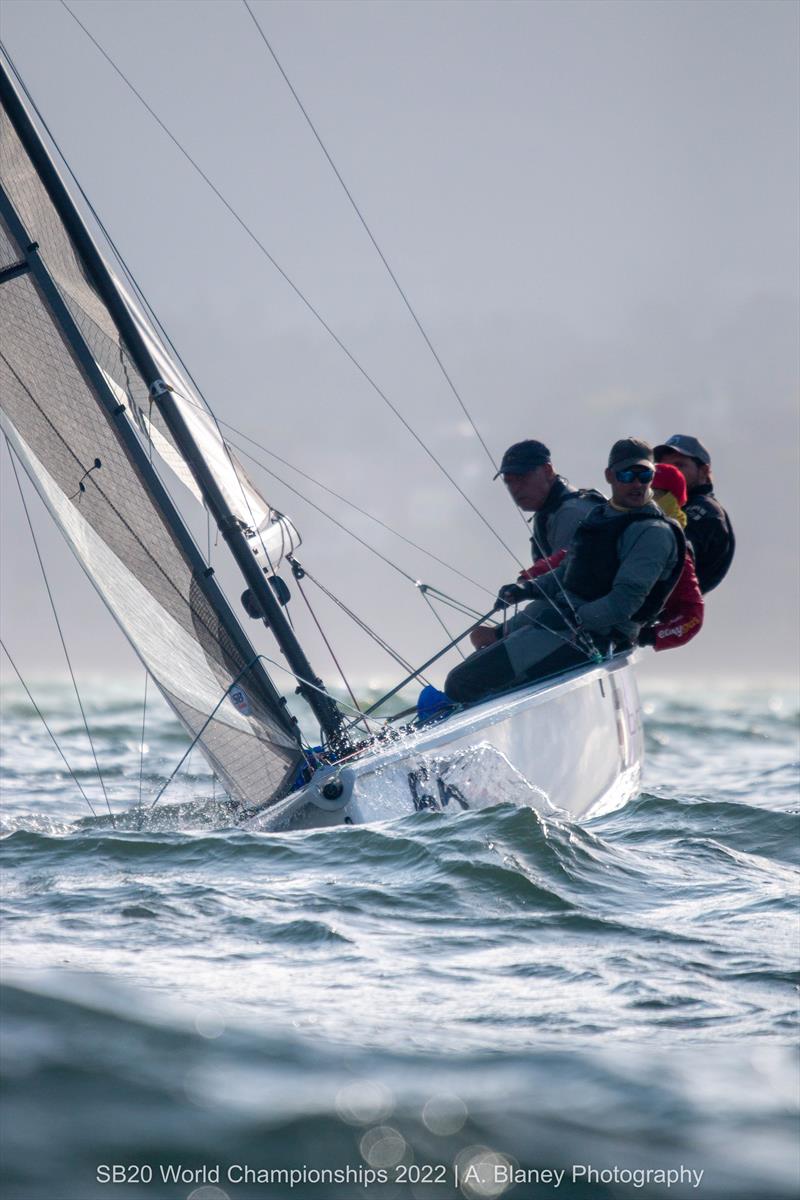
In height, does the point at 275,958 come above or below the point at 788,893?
below

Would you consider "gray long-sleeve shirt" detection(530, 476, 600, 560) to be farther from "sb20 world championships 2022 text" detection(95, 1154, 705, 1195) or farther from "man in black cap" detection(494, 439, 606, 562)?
"sb20 world championships 2022 text" detection(95, 1154, 705, 1195)

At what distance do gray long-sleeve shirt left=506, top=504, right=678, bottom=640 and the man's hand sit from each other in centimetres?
51

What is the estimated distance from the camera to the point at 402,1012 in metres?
2.95

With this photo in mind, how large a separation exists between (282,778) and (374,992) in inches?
102

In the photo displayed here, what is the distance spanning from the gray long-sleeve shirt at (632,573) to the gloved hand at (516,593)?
186 mm

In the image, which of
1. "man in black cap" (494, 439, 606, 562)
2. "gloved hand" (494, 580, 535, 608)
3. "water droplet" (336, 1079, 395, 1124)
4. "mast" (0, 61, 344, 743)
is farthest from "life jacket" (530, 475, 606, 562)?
"water droplet" (336, 1079, 395, 1124)

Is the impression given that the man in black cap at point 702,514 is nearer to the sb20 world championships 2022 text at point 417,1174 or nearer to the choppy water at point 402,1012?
the choppy water at point 402,1012

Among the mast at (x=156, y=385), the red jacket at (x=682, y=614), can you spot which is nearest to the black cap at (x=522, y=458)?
the red jacket at (x=682, y=614)

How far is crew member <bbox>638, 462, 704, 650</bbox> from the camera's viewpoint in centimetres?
612

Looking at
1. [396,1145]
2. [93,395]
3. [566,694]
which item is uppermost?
[93,395]

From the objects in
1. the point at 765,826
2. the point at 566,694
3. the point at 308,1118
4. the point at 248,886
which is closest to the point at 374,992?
the point at 308,1118

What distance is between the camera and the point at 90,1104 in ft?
7.77

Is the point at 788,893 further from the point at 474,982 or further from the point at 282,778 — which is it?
the point at 282,778

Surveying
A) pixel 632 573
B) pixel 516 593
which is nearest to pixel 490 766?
pixel 632 573
